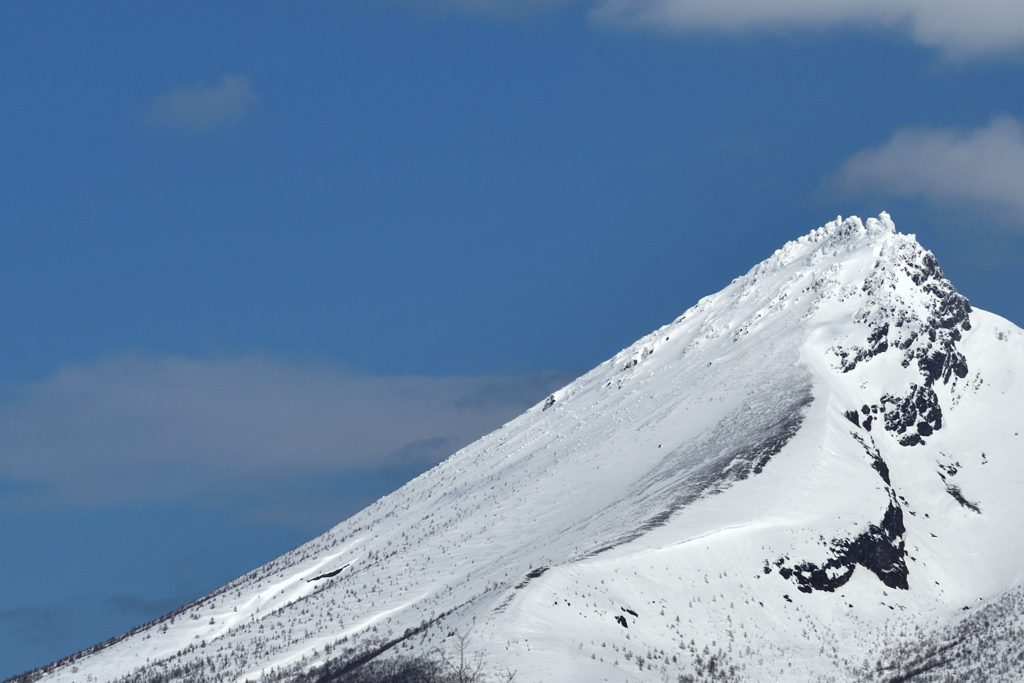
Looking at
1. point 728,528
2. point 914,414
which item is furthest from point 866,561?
point 914,414

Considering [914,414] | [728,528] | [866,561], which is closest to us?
[728,528]

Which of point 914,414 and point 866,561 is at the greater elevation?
point 914,414

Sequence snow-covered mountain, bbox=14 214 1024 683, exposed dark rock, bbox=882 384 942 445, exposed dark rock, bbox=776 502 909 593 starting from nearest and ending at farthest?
snow-covered mountain, bbox=14 214 1024 683
exposed dark rock, bbox=776 502 909 593
exposed dark rock, bbox=882 384 942 445

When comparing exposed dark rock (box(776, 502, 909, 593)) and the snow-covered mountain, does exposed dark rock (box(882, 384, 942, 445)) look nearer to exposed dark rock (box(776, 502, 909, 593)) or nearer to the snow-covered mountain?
the snow-covered mountain

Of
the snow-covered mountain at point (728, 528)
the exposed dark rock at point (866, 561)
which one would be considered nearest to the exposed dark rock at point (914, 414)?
the snow-covered mountain at point (728, 528)

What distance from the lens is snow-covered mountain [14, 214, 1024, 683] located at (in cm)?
7481

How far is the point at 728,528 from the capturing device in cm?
8675

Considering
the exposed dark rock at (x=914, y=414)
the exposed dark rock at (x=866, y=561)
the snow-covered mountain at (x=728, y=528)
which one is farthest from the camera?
the exposed dark rock at (x=914, y=414)

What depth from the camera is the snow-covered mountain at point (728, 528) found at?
7481 centimetres

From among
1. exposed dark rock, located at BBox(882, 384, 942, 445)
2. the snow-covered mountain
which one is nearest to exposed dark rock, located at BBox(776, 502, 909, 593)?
the snow-covered mountain

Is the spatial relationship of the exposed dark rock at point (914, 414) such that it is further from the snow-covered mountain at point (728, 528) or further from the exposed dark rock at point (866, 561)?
the exposed dark rock at point (866, 561)

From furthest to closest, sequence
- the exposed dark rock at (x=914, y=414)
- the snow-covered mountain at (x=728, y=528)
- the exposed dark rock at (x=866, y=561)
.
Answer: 1. the exposed dark rock at (x=914, y=414)
2. the exposed dark rock at (x=866, y=561)
3. the snow-covered mountain at (x=728, y=528)

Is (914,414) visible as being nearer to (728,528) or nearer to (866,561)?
(866,561)

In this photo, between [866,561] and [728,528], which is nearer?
[728,528]
